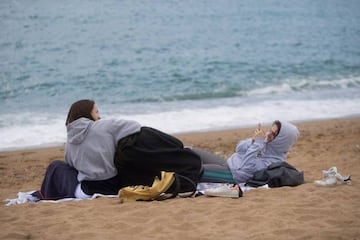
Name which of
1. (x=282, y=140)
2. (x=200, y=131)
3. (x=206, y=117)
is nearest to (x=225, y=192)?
(x=282, y=140)

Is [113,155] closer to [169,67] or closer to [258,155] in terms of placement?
[258,155]

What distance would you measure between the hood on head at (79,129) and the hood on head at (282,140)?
2.05m

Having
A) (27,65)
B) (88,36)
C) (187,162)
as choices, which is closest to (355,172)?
(187,162)

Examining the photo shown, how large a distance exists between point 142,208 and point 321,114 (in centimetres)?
847

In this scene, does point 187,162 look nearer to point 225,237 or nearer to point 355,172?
point 225,237

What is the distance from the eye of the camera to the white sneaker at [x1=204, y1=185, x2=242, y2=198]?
575cm

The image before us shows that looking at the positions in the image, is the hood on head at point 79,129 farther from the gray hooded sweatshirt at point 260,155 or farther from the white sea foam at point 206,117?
the white sea foam at point 206,117

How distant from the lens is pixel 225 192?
5.79 m

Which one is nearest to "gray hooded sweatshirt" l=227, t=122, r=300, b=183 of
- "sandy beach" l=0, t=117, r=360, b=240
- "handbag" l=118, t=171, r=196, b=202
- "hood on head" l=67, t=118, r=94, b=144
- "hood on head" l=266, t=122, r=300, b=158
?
"hood on head" l=266, t=122, r=300, b=158

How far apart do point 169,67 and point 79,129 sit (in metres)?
14.8

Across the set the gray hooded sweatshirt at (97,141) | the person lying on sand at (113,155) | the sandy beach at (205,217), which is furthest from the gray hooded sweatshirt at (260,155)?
the gray hooded sweatshirt at (97,141)

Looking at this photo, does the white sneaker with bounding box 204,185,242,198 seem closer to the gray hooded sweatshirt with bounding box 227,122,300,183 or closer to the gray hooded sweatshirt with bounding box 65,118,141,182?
the gray hooded sweatshirt with bounding box 227,122,300,183

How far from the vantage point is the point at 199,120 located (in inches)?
475

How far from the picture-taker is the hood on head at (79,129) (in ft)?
18.9
